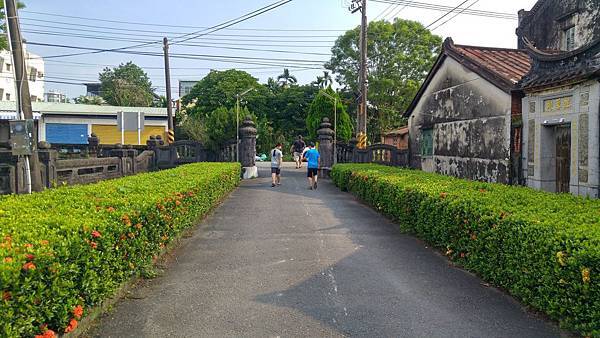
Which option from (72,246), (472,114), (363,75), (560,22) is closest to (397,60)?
(363,75)

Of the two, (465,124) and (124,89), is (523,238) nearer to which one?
(465,124)

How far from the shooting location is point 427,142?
19844mm

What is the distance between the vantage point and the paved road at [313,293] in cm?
482

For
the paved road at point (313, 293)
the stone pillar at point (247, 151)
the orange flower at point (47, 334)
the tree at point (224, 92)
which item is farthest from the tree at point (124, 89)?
the orange flower at point (47, 334)

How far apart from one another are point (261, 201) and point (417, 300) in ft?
28.7

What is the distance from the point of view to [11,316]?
320cm

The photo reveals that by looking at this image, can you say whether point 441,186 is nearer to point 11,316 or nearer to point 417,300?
point 417,300

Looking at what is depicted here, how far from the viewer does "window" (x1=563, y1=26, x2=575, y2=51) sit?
1589 centimetres

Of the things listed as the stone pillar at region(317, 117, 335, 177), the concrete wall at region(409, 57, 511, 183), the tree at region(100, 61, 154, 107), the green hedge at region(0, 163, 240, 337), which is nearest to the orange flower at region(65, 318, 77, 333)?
the green hedge at region(0, 163, 240, 337)

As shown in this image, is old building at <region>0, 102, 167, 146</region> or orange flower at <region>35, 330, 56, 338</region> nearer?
orange flower at <region>35, 330, 56, 338</region>

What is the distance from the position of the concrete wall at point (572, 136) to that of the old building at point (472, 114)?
752 mm

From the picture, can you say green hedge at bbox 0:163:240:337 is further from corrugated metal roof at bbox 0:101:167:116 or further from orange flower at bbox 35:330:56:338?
corrugated metal roof at bbox 0:101:167:116

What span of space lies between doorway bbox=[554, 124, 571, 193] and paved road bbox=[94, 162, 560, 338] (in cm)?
463

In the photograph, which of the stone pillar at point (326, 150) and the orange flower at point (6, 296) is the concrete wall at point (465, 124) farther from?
the orange flower at point (6, 296)
